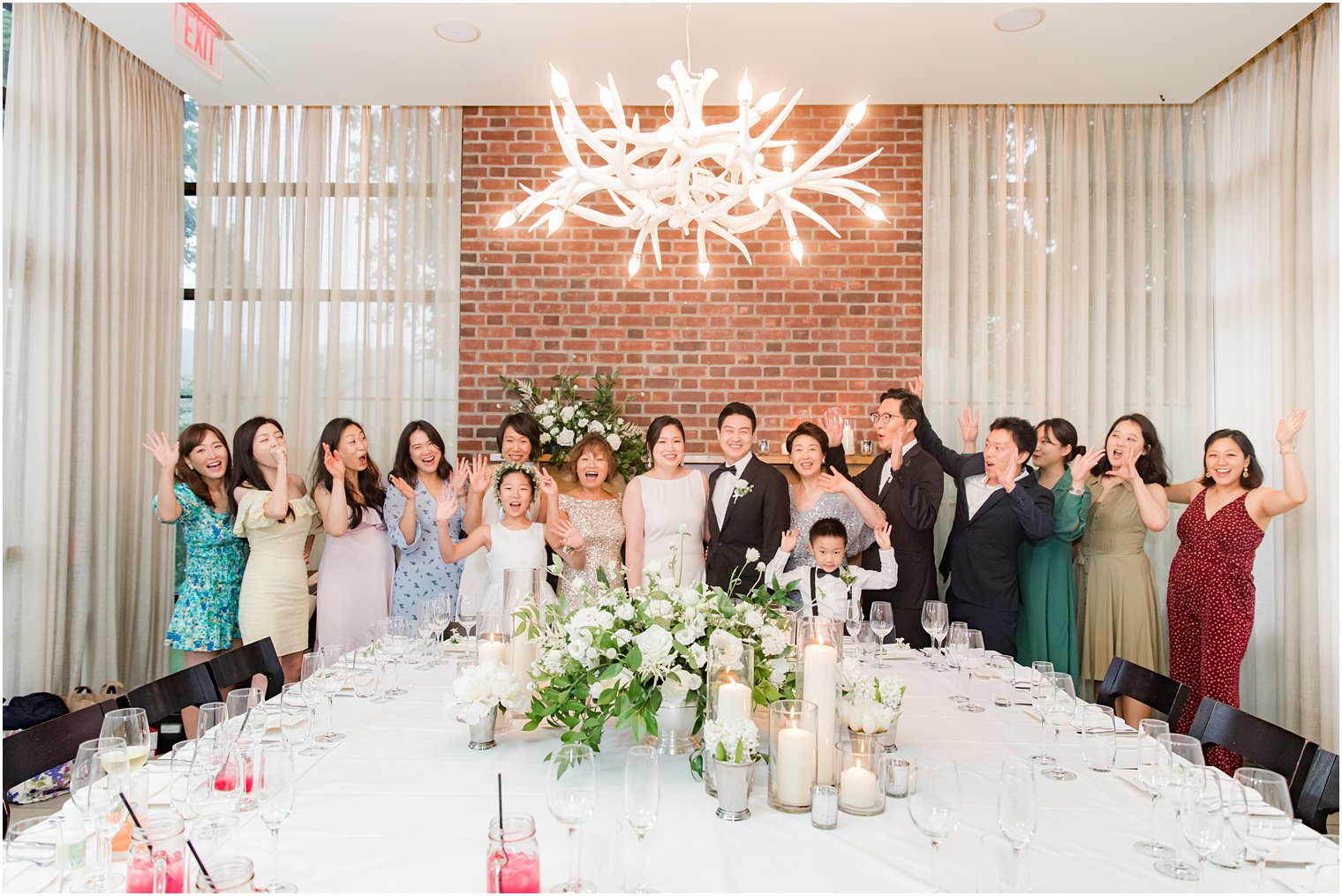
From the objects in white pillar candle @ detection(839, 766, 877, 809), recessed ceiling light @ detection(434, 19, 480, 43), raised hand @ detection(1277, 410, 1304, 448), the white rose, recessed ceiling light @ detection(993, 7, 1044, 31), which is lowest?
white pillar candle @ detection(839, 766, 877, 809)

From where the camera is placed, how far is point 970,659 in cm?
266

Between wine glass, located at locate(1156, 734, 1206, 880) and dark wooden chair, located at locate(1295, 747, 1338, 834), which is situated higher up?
wine glass, located at locate(1156, 734, 1206, 880)

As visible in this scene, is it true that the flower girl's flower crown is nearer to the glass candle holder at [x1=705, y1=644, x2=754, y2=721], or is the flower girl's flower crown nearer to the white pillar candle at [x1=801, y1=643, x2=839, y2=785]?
the glass candle holder at [x1=705, y1=644, x2=754, y2=721]

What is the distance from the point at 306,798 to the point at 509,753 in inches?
18.3

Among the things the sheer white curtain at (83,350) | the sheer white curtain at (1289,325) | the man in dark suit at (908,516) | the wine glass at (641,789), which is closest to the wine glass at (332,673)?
the wine glass at (641,789)

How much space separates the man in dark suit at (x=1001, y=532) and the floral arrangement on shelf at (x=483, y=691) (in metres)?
2.81

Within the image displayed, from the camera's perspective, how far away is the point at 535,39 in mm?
4375

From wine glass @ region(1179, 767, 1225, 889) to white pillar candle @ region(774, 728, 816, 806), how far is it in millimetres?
644

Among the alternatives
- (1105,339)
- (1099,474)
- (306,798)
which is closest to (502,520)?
(306,798)

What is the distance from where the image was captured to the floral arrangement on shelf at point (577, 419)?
4840mm

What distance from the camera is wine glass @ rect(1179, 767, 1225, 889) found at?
1422 millimetres

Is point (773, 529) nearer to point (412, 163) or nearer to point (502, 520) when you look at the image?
point (502, 520)

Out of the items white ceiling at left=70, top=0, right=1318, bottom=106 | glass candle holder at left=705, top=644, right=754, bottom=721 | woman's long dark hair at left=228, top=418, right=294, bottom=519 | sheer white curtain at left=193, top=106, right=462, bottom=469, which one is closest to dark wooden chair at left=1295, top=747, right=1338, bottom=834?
glass candle holder at left=705, top=644, right=754, bottom=721

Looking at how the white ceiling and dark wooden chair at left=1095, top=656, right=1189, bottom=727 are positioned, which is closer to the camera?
dark wooden chair at left=1095, top=656, right=1189, bottom=727
